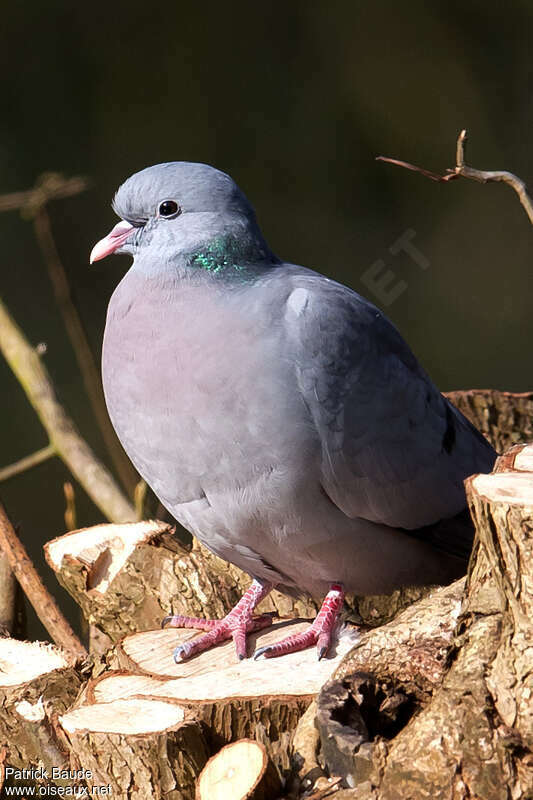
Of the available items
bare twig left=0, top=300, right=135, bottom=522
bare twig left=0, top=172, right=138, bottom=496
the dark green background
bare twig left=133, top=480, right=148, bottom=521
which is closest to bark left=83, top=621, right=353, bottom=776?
bare twig left=133, top=480, right=148, bottom=521

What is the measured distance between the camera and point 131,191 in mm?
2182

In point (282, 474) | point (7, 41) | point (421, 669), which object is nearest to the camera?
point (421, 669)

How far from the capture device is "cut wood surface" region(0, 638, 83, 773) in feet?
6.79

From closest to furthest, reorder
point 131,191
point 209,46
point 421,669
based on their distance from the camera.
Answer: point 421,669 < point 131,191 < point 209,46

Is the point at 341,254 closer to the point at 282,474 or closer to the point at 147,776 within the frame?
the point at 282,474

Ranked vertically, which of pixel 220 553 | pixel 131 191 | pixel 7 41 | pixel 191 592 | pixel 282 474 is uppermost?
pixel 7 41

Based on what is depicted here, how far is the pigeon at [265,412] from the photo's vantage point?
2.03 meters

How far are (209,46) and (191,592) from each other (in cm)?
324

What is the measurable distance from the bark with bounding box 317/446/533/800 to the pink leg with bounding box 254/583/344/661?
396 mm

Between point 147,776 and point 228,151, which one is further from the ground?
point 228,151

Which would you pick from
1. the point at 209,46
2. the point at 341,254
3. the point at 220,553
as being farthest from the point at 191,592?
the point at 209,46

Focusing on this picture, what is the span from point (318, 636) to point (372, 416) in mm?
483

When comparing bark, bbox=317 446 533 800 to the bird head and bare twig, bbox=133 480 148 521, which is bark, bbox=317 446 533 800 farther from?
bare twig, bbox=133 480 148 521

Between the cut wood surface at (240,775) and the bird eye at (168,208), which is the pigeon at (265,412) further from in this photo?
the cut wood surface at (240,775)
